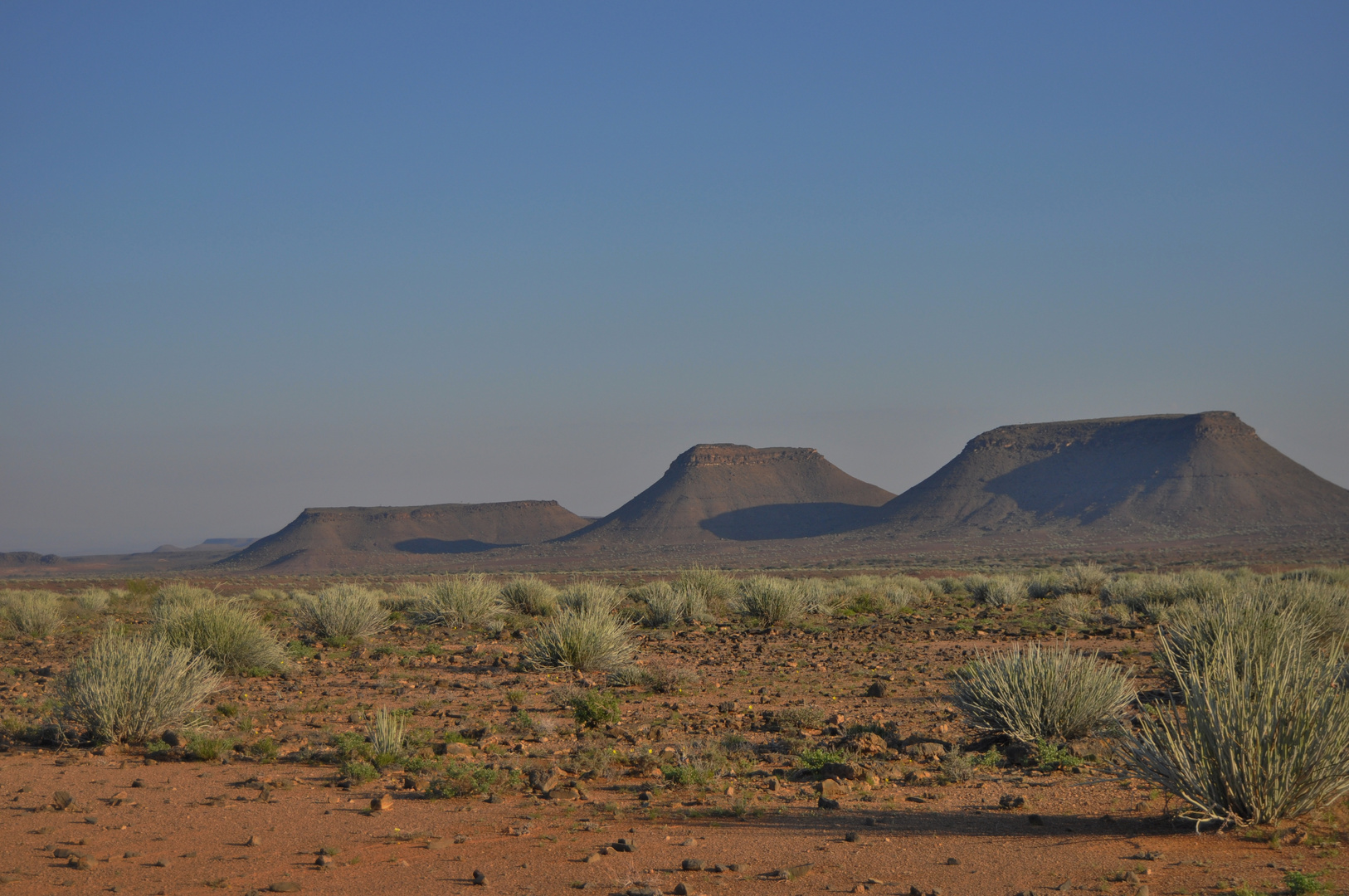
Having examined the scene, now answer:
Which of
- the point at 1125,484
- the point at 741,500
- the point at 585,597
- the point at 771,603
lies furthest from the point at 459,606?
the point at 741,500

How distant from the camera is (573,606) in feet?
61.6

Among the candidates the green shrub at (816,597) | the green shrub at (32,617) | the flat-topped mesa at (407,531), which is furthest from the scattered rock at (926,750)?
the flat-topped mesa at (407,531)

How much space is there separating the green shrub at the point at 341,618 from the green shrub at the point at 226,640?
3021 mm

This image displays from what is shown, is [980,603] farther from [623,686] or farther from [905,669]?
[623,686]

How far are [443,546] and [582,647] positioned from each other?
112 metres

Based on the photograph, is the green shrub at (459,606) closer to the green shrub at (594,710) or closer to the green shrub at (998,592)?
the green shrub at (594,710)

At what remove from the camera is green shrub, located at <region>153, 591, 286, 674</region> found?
11891 millimetres

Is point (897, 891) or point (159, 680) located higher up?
point (159, 680)

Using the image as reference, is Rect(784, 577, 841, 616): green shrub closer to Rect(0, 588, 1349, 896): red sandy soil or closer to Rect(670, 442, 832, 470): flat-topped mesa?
Rect(0, 588, 1349, 896): red sandy soil

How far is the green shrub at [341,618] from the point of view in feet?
51.5

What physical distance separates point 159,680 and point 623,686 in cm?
490

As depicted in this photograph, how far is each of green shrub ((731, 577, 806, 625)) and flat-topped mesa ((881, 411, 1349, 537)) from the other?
233 feet

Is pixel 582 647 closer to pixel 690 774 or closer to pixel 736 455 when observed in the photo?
pixel 690 774

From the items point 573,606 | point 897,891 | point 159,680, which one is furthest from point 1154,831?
point 573,606
